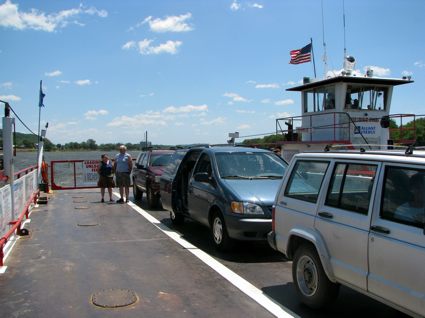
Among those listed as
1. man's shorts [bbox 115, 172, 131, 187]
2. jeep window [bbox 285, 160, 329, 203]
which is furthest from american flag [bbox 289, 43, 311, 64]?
jeep window [bbox 285, 160, 329, 203]

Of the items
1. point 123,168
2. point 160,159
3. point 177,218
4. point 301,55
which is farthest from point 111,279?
point 301,55

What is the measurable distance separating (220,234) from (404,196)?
425cm

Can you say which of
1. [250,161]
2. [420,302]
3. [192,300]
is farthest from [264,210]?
[420,302]

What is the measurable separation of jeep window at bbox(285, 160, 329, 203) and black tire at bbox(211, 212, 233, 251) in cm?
228

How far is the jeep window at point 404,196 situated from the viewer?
147 inches

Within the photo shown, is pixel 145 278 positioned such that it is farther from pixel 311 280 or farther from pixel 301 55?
pixel 301 55

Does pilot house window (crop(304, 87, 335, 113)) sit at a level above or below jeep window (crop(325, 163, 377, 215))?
above

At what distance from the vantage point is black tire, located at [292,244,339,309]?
485cm

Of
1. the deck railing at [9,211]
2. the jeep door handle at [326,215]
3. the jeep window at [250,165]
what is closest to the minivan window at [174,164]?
the jeep window at [250,165]

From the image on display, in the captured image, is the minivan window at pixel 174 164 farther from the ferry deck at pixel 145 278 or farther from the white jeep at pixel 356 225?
the white jeep at pixel 356 225

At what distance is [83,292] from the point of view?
5645 mm

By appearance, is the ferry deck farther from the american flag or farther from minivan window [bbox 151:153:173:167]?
the american flag

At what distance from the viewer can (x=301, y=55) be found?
22.8 metres

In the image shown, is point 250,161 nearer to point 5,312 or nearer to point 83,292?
point 83,292
